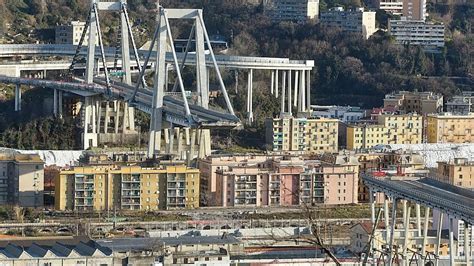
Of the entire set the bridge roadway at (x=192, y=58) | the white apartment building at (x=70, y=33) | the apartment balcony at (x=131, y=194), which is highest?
the white apartment building at (x=70, y=33)

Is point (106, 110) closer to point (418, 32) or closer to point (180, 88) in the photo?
point (180, 88)

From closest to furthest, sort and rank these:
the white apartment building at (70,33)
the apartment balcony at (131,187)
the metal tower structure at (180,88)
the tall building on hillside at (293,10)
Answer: the apartment balcony at (131,187)
the metal tower structure at (180,88)
the white apartment building at (70,33)
the tall building on hillside at (293,10)

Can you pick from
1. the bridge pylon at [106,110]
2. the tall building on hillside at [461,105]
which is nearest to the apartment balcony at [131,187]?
the bridge pylon at [106,110]

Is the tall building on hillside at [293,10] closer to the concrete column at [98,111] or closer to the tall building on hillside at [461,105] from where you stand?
the tall building on hillside at [461,105]

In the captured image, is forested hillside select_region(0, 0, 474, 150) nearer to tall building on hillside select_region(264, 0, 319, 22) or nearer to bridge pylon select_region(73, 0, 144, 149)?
tall building on hillside select_region(264, 0, 319, 22)

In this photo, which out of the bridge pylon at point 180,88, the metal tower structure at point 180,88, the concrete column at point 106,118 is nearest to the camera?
the metal tower structure at point 180,88

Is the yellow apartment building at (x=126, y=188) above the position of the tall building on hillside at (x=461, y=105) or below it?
below

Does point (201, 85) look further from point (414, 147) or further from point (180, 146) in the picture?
point (414, 147)
